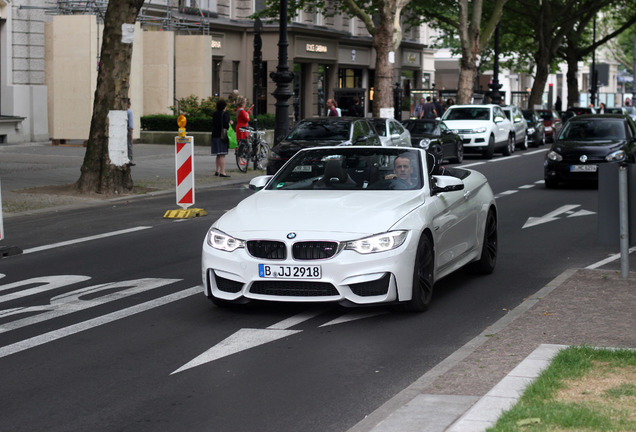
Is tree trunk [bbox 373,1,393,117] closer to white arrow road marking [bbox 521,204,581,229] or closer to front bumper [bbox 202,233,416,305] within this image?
white arrow road marking [bbox 521,204,581,229]

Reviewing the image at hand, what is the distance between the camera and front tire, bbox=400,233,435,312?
888 centimetres

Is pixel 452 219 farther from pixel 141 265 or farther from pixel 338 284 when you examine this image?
pixel 141 265

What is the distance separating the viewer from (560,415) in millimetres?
5488

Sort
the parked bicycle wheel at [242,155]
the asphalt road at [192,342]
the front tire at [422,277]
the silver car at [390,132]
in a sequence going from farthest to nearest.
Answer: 1. the parked bicycle wheel at [242,155]
2. the silver car at [390,132]
3. the front tire at [422,277]
4. the asphalt road at [192,342]

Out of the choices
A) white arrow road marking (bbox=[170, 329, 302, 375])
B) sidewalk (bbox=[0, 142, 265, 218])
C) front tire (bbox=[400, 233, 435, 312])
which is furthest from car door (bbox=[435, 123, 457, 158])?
white arrow road marking (bbox=[170, 329, 302, 375])

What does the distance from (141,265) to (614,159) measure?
12.9 m

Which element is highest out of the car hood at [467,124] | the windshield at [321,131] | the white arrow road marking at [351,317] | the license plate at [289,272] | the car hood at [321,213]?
the car hood at [467,124]

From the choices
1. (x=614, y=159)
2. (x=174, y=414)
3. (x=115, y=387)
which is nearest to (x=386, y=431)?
(x=174, y=414)

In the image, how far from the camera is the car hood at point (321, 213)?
8.60 meters

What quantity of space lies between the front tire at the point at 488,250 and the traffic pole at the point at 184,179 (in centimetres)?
672

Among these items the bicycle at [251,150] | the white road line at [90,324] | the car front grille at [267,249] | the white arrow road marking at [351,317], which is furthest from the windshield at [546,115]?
the car front grille at [267,249]

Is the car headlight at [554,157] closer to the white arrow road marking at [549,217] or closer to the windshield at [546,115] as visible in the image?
the white arrow road marking at [549,217]

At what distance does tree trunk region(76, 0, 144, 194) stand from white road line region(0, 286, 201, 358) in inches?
419

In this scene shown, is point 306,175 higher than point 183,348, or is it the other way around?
point 306,175
